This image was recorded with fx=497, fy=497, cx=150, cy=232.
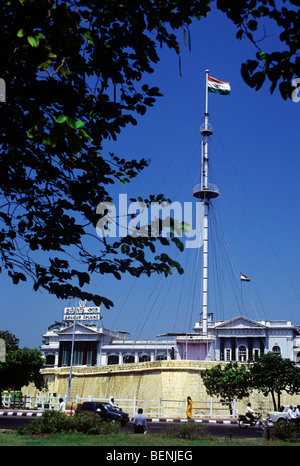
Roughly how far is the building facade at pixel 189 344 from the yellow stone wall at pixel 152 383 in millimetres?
5112

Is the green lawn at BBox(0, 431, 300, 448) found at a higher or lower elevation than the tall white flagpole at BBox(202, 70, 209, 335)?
lower

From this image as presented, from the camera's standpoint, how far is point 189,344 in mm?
50875

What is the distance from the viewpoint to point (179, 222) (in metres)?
5.90

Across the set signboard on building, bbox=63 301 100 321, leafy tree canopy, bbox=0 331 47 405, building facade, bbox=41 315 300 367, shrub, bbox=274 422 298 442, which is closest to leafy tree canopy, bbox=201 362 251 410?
building facade, bbox=41 315 300 367

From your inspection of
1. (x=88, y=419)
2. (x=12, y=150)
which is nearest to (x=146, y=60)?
(x=12, y=150)

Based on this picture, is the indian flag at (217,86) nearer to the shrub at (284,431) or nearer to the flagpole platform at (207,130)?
the flagpole platform at (207,130)

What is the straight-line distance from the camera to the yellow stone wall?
39719 mm

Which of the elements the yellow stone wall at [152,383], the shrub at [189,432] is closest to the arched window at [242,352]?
the yellow stone wall at [152,383]

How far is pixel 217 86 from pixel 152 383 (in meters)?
30.3

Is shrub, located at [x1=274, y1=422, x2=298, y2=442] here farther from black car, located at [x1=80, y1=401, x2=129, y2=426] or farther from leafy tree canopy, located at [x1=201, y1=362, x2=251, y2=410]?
leafy tree canopy, located at [x1=201, y1=362, x2=251, y2=410]

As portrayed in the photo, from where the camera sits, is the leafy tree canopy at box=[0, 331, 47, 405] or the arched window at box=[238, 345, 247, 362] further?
the arched window at box=[238, 345, 247, 362]

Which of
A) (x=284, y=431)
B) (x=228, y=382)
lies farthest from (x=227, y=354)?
(x=284, y=431)

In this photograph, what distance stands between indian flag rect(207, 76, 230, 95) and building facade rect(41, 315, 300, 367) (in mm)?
25280

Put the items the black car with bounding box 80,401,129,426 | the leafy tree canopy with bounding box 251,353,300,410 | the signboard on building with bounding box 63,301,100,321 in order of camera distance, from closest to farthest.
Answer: the black car with bounding box 80,401,129,426
the leafy tree canopy with bounding box 251,353,300,410
the signboard on building with bounding box 63,301,100,321
